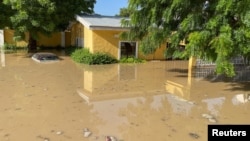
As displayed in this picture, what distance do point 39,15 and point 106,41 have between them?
5.90 metres

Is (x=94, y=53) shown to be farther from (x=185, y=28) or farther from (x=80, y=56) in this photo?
(x=185, y=28)

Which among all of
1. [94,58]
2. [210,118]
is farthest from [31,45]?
[210,118]

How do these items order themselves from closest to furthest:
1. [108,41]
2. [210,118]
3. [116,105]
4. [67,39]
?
[210,118], [116,105], [108,41], [67,39]

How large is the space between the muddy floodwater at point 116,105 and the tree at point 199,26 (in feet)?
5.14

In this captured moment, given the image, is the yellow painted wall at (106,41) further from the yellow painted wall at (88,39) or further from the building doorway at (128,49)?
the building doorway at (128,49)

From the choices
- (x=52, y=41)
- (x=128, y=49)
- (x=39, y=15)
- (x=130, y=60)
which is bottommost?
(x=130, y=60)

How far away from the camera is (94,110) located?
9016 millimetres

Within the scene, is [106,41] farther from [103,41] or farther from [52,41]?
[52,41]

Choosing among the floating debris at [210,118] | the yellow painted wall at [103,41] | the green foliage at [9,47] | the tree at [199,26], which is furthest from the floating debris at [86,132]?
the green foliage at [9,47]

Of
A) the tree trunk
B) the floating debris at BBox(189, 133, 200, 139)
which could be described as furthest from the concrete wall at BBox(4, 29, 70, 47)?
the floating debris at BBox(189, 133, 200, 139)

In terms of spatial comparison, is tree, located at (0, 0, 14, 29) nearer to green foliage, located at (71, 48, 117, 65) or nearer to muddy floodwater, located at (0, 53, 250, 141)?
green foliage, located at (71, 48, 117, 65)

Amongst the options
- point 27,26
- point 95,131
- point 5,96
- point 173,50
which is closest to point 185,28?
point 173,50

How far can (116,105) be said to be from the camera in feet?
31.6

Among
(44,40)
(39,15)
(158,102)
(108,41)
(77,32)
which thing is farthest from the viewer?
(44,40)
